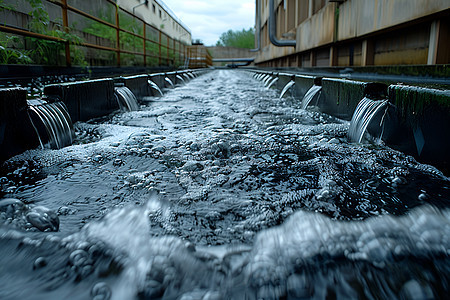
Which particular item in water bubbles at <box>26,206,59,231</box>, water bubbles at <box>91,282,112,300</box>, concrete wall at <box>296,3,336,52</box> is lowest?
water bubbles at <box>91,282,112,300</box>

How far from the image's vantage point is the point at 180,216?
1.45 m

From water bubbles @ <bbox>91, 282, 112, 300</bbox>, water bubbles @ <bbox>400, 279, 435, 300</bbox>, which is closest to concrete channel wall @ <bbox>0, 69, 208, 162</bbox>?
water bubbles @ <bbox>91, 282, 112, 300</bbox>

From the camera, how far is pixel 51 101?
274 cm

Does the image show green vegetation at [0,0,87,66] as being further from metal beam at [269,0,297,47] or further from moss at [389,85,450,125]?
metal beam at [269,0,297,47]

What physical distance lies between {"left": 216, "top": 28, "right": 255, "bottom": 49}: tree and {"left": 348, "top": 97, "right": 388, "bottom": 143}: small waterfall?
67.0 metres

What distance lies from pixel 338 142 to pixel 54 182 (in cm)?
215

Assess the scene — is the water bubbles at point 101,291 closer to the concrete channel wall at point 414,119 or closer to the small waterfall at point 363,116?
the concrete channel wall at point 414,119

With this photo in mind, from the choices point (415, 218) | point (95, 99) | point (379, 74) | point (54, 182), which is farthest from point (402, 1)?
point (54, 182)

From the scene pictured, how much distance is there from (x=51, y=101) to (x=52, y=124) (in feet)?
1.03

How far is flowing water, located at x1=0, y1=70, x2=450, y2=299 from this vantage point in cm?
102

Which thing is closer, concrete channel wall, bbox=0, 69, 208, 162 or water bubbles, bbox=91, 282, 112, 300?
water bubbles, bbox=91, 282, 112, 300

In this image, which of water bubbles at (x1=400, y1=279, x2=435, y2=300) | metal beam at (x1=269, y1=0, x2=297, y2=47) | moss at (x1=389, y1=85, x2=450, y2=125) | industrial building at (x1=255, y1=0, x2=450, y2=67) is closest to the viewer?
water bubbles at (x1=400, y1=279, x2=435, y2=300)

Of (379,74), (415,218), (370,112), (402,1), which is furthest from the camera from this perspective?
(379,74)

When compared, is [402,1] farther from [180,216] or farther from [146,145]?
[180,216]
